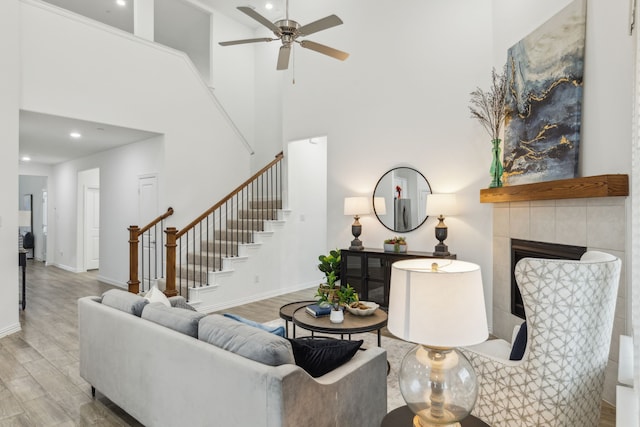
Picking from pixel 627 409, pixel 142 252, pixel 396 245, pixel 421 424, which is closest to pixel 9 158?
pixel 142 252

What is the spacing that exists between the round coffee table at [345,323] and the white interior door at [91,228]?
282 inches

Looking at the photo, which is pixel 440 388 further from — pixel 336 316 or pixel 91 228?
pixel 91 228

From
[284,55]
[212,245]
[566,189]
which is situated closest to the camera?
[566,189]

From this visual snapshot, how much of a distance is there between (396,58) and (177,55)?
3.56 m

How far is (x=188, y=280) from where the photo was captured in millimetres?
5527

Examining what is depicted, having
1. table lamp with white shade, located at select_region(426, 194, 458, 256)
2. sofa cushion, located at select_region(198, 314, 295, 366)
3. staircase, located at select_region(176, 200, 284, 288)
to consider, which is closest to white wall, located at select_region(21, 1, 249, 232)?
staircase, located at select_region(176, 200, 284, 288)

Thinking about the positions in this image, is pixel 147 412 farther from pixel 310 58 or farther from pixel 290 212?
pixel 310 58

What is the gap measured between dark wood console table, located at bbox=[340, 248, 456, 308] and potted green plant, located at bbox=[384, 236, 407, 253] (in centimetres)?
8

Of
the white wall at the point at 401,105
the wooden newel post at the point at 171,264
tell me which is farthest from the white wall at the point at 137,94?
the white wall at the point at 401,105

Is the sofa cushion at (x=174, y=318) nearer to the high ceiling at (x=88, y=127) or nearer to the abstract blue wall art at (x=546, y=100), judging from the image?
the abstract blue wall art at (x=546, y=100)

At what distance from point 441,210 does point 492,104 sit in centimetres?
132

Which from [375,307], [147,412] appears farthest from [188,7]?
[147,412]

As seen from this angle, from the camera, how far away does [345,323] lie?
121 inches

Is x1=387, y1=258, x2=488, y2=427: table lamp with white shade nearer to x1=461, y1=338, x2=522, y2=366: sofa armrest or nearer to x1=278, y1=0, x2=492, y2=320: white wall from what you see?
x1=461, y1=338, x2=522, y2=366: sofa armrest
